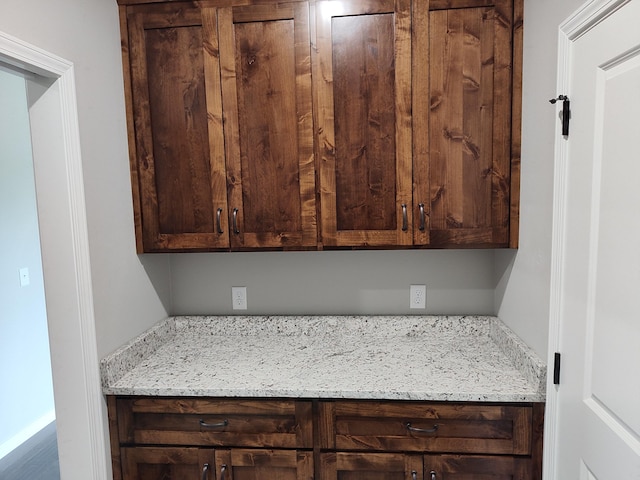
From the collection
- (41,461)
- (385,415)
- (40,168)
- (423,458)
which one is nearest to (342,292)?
(385,415)

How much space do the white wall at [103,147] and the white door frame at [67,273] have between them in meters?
0.05

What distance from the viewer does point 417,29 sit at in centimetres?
158

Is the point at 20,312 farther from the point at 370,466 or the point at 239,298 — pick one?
the point at 370,466

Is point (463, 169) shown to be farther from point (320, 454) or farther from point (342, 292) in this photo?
point (320, 454)

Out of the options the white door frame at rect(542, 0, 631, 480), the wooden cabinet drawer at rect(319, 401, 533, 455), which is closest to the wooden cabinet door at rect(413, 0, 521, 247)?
the white door frame at rect(542, 0, 631, 480)

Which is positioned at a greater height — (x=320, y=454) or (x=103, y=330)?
(x=103, y=330)

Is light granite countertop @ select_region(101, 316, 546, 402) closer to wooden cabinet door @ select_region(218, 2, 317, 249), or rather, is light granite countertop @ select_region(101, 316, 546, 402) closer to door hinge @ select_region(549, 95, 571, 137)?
wooden cabinet door @ select_region(218, 2, 317, 249)

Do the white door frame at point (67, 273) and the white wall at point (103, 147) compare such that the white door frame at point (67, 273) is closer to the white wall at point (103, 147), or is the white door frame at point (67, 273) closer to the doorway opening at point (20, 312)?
the white wall at point (103, 147)

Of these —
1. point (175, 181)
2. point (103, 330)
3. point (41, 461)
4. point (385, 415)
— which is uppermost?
point (175, 181)

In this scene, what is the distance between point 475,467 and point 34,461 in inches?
102

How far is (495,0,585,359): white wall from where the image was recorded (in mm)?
1307

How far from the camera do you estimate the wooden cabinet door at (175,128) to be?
5.48 feet

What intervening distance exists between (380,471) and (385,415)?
0.21 metres

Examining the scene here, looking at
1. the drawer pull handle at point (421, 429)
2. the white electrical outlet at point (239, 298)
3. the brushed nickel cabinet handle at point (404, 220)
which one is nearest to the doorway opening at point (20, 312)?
the white electrical outlet at point (239, 298)
